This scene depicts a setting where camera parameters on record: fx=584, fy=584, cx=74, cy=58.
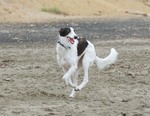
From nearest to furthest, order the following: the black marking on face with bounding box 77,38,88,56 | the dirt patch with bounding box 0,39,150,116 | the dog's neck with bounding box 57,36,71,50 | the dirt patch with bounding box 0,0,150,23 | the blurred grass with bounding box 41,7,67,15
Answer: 1. the dirt patch with bounding box 0,39,150,116
2. the dog's neck with bounding box 57,36,71,50
3. the black marking on face with bounding box 77,38,88,56
4. the dirt patch with bounding box 0,0,150,23
5. the blurred grass with bounding box 41,7,67,15

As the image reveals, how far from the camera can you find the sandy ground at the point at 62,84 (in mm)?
8992

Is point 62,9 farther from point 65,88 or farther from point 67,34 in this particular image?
point 67,34

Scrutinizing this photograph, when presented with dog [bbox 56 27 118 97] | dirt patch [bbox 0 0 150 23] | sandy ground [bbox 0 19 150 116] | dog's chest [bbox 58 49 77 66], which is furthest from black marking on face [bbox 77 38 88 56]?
dirt patch [bbox 0 0 150 23]

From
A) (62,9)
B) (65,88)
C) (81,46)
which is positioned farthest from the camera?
(62,9)

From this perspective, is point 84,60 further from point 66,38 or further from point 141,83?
point 141,83

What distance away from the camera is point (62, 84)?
38.0 ft

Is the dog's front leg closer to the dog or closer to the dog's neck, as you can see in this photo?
the dog

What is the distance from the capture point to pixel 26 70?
1343cm

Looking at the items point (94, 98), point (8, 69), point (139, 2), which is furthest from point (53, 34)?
point (139, 2)

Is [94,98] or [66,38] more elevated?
[66,38]

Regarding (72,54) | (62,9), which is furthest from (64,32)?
(62,9)

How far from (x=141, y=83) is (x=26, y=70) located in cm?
300

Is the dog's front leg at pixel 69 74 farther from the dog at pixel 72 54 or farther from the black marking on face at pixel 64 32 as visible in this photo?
the black marking on face at pixel 64 32

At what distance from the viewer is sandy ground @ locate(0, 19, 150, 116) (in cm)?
899
